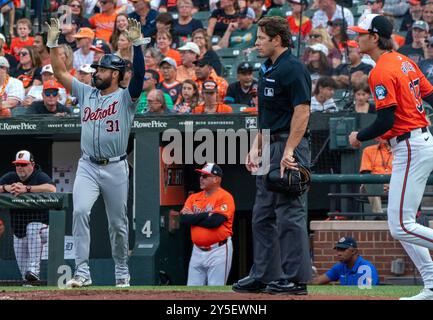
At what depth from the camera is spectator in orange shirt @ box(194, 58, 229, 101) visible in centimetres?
1291

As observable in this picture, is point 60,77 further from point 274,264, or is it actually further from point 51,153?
point 51,153

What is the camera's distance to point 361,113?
11.6 m

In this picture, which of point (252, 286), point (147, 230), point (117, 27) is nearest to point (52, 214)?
point (147, 230)

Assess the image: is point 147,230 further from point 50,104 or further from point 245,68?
point 245,68

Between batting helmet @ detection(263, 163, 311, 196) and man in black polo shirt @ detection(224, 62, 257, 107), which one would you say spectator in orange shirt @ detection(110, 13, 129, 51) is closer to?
man in black polo shirt @ detection(224, 62, 257, 107)

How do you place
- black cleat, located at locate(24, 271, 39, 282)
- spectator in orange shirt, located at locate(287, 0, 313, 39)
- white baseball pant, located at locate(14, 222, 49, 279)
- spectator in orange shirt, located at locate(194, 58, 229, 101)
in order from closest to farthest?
black cleat, located at locate(24, 271, 39, 282)
white baseball pant, located at locate(14, 222, 49, 279)
spectator in orange shirt, located at locate(194, 58, 229, 101)
spectator in orange shirt, located at locate(287, 0, 313, 39)

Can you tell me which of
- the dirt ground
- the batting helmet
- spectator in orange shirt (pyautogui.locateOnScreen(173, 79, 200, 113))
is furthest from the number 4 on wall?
the batting helmet

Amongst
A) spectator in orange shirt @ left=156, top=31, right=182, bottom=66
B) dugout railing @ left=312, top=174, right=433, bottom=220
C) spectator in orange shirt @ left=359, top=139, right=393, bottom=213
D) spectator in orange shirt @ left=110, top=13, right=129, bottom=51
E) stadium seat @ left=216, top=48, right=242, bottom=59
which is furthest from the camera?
stadium seat @ left=216, top=48, right=242, bottom=59

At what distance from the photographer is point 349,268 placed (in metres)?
10.0

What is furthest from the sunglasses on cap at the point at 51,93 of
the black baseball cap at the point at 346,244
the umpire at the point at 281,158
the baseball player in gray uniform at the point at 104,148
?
the umpire at the point at 281,158

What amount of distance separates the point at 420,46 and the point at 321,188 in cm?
219

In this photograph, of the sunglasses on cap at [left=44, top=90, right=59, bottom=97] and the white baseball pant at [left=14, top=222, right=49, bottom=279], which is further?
the sunglasses on cap at [left=44, top=90, right=59, bottom=97]

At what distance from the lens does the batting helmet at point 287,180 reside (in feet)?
22.2

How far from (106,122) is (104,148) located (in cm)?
21
